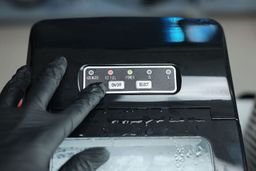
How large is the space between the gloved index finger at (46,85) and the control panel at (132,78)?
4 cm

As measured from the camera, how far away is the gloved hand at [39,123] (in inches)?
25.5

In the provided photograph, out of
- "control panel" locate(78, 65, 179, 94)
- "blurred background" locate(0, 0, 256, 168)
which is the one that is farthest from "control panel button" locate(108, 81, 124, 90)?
"blurred background" locate(0, 0, 256, 168)

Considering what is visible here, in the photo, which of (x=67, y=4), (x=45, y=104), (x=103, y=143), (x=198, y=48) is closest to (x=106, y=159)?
(x=103, y=143)

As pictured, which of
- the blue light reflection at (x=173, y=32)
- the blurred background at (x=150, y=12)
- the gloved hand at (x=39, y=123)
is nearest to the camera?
the gloved hand at (x=39, y=123)

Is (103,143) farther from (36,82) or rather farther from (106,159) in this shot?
(36,82)

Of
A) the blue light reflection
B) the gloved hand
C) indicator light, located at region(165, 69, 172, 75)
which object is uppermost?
the blue light reflection

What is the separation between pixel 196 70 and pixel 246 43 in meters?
0.72

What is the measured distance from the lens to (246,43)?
141 centimetres

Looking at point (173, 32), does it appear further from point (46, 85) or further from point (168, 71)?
point (46, 85)

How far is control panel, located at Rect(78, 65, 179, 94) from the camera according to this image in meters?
0.73

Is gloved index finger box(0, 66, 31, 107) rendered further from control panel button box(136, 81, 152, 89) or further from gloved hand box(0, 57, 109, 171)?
control panel button box(136, 81, 152, 89)

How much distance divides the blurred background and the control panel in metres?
0.64

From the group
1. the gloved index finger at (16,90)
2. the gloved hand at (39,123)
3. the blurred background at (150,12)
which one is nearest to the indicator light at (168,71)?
the gloved hand at (39,123)

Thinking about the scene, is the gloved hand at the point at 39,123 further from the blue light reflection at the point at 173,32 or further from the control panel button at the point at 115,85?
the blue light reflection at the point at 173,32
